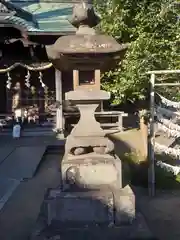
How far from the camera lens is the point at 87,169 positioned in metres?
4.35

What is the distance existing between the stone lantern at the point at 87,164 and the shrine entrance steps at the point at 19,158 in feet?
5.77

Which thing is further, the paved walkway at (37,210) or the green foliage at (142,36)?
the green foliage at (142,36)

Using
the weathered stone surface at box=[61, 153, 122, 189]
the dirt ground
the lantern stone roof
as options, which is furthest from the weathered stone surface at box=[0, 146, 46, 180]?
the lantern stone roof

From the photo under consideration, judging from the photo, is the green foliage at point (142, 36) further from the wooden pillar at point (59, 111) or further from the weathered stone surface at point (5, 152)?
the weathered stone surface at point (5, 152)

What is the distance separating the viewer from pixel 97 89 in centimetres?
447

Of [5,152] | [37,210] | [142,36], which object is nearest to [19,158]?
[5,152]

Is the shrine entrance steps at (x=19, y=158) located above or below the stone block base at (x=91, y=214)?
below

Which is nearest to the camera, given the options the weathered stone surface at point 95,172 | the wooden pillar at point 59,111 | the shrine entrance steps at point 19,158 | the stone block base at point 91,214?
the stone block base at point 91,214

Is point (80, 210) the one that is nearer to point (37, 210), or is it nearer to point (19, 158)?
point (37, 210)

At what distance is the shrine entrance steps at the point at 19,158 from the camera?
6809mm

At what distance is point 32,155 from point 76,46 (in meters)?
5.37

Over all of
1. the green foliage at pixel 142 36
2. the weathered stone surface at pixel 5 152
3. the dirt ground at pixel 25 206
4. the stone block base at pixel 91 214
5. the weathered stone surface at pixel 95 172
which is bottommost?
the weathered stone surface at pixel 5 152

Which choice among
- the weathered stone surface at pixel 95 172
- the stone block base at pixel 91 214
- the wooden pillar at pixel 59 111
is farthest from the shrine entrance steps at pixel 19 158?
the weathered stone surface at pixel 95 172

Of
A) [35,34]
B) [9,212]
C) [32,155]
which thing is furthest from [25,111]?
[9,212]
